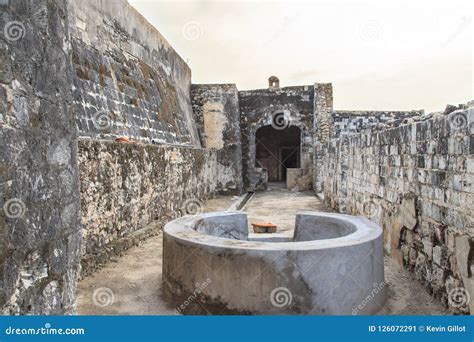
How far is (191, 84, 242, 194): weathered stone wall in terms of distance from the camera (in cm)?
1495

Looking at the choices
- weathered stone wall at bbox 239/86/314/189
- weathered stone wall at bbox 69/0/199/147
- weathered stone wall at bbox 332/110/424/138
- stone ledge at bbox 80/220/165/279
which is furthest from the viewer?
weathered stone wall at bbox 332/110/424/138

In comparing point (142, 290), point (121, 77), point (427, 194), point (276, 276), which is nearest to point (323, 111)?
point (121, 77)

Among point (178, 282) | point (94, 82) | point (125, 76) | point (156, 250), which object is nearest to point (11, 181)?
point (178, 282)

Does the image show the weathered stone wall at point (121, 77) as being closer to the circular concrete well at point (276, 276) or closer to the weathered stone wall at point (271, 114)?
the weathered stone wall at point (271, 114)

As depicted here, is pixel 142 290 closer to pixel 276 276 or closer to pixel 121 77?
pixel 276 276

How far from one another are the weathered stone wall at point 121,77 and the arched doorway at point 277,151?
9046 millimetres

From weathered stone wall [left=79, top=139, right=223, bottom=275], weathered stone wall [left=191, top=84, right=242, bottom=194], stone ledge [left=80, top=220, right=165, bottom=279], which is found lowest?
stone ledge [left=80, top=220, right=165, bottom=279]

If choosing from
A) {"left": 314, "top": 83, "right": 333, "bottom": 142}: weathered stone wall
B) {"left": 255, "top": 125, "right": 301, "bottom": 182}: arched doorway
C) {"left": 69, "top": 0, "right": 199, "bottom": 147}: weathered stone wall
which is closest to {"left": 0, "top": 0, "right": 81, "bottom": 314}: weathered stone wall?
{"left": 69, "top": 0, "right": 199, "bottom": 147}: weathered stone wall

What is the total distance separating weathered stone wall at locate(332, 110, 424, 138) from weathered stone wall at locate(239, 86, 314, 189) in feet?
3.57

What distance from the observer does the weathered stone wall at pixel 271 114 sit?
51.4 feet

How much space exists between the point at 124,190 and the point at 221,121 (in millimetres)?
9768

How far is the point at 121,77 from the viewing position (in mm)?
8906

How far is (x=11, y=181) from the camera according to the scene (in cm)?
162

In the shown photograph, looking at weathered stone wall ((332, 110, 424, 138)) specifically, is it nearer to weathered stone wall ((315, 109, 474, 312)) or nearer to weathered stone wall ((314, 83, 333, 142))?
weathered stone wall ((314, 83, 333, 142))
